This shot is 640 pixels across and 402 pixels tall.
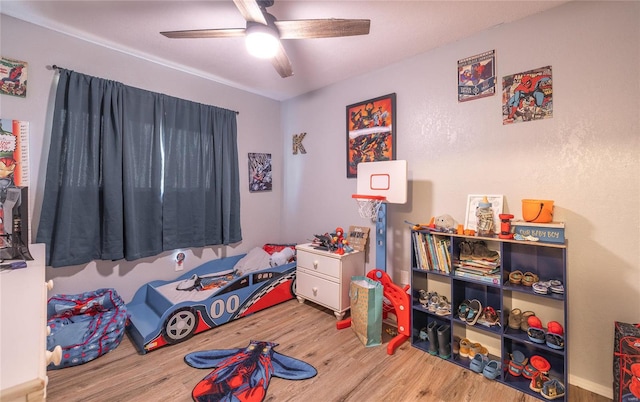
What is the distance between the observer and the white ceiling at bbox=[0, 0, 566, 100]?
1.84 meters

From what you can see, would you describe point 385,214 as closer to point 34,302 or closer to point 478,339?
point 478,339

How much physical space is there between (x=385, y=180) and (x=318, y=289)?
123cm

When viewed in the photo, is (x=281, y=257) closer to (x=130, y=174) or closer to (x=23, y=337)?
(x=130, y=174)


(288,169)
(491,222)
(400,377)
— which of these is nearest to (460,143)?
(491,222)

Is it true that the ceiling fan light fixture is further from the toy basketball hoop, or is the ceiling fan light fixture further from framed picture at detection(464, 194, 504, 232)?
framed picture at detection(464, 194, 504, 232)

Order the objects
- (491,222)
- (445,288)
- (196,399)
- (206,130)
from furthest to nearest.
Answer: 1. (206,130)
2. (445,288)
3. (491,222)
4. (196,399)

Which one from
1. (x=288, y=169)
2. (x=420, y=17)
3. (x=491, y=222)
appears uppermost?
(x=420, y=17)

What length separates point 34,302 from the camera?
0.99 metres

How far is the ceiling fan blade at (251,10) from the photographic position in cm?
143

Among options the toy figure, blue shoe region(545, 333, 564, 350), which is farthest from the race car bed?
blue shoe region(545, 333, 564, 350)

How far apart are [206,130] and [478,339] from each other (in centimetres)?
317

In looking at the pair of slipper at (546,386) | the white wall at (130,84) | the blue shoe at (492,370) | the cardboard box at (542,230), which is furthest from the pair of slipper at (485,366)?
the white wall at (130,84)

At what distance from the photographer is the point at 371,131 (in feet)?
9.17

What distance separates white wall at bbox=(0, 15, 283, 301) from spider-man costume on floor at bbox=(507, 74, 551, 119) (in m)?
2.65
